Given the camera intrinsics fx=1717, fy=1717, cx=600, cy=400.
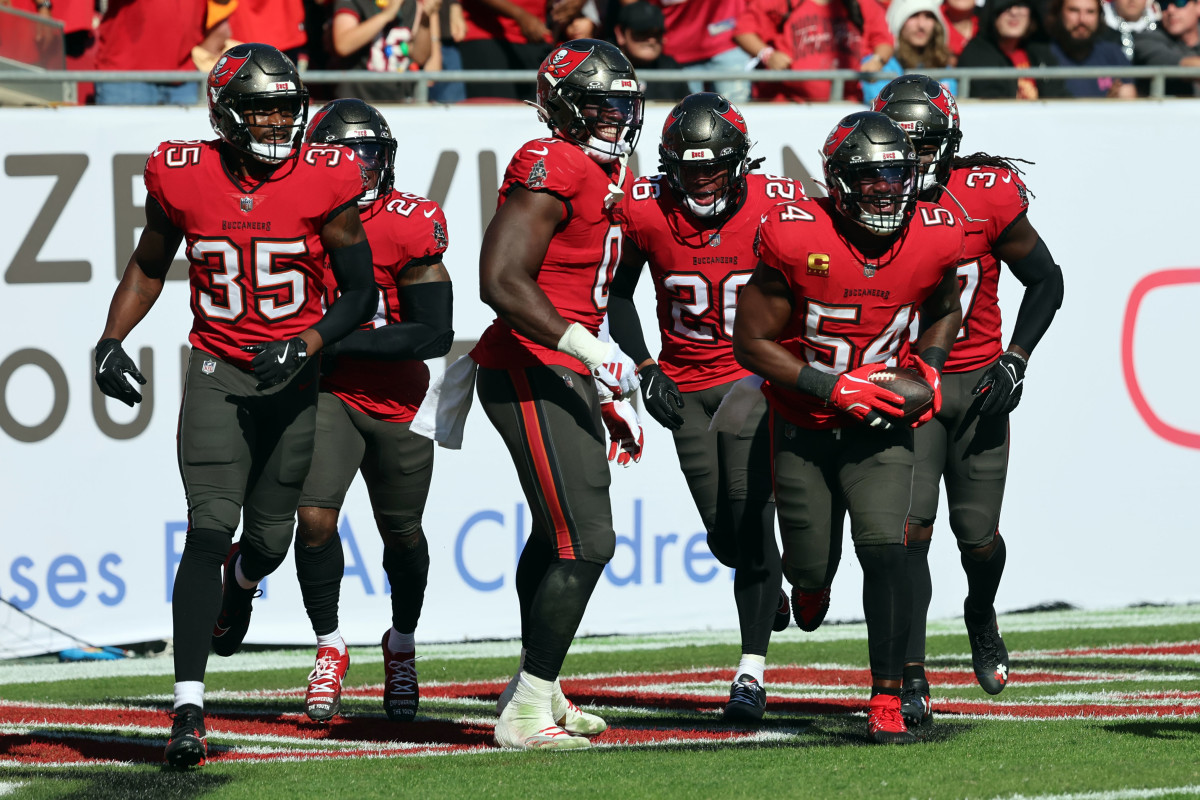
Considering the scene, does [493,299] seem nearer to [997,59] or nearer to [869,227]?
[869,227]

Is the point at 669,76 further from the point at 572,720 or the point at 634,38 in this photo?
the point at 572,720

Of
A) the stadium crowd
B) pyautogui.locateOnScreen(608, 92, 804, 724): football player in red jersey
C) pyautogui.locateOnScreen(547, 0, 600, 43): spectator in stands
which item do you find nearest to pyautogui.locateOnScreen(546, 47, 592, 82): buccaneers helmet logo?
pyautogui.locateOnScreen(608, 92, 804, 724): football player in red jersey

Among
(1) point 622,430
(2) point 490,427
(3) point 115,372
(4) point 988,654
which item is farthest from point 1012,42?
(3) point 115,372

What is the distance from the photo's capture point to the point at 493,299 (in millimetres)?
4867

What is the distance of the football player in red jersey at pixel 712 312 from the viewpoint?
5648 millimetres

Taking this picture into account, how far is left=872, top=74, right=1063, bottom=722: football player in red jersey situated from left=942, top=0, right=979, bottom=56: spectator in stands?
469cm

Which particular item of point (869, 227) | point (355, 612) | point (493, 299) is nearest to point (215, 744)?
point (493, 299)

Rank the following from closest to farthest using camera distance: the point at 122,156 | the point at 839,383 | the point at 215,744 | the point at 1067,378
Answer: the point at 839,383, the point at 215,744, the point at 122,156, the point at 1067,378

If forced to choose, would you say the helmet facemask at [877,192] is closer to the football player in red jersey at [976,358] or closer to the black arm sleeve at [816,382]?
the black arm sleeve at [816,382]

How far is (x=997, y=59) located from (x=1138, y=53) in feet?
3.81

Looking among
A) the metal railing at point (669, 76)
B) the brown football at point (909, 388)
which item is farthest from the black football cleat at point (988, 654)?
the metal railing at point (669, 76)

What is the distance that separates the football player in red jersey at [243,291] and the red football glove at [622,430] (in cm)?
78

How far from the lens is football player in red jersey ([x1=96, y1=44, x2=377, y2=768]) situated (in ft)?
15.8

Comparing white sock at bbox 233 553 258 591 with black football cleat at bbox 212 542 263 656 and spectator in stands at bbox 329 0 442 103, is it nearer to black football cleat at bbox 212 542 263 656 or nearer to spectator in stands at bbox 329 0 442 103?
black football cleat at bbox 212 542 263 656
